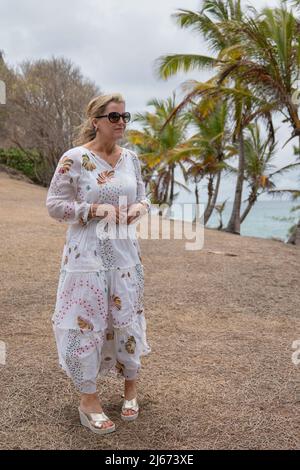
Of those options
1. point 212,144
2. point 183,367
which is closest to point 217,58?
point 212,144

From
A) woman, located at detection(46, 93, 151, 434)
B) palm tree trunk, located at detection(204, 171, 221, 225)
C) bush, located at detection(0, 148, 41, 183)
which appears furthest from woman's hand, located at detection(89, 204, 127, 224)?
bush, located at detection(0, 148, 41, 183)

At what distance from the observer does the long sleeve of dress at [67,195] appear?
264 cm

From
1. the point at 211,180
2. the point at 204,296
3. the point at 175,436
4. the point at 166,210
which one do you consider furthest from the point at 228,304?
the point at 211,180

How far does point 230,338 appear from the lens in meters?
4.46

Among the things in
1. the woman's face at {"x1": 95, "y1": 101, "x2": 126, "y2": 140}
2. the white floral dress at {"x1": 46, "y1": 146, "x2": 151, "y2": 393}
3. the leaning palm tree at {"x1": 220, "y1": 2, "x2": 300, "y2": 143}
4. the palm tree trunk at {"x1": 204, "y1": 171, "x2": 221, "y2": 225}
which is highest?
the leaning palm tree at {"x1": 220, "y1": 2, "x2": 300, "y2": 143}

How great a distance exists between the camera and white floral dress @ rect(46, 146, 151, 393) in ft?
8.69

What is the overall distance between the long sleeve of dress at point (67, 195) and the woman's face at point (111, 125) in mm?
200

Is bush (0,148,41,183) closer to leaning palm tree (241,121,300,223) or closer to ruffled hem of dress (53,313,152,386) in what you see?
leaning palm tree (241,121,300,223)

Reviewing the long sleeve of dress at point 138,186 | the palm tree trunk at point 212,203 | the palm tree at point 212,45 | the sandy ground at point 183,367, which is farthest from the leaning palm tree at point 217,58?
the long sleeve of dress at point 138,186

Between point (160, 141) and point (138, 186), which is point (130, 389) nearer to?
point (138, 186)

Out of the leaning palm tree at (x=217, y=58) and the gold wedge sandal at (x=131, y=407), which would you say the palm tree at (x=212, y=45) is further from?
the gold wedge sandal at (x=131, y=407)

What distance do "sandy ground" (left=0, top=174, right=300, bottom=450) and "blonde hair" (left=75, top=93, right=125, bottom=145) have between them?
1597 mm

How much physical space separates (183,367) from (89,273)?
147cm

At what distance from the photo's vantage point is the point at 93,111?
2.74 meters
